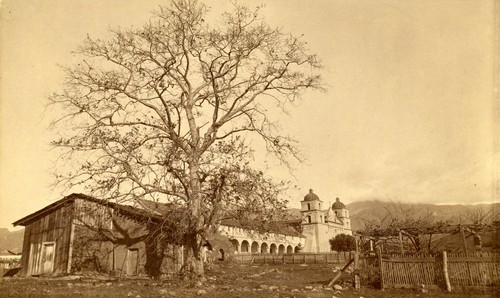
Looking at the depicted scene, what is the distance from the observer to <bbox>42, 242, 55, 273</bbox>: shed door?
24.0 meters

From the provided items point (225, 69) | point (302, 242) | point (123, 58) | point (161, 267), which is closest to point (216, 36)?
point (225, 69)

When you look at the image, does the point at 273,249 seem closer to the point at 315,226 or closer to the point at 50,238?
the point at 315,226

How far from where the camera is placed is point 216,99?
65.2 ft

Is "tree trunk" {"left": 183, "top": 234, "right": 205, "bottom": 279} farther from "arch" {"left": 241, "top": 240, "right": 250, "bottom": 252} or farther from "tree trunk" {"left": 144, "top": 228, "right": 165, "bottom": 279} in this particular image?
"arch" {"left": 241, "top": 240, "right": 250, "bottom": 252}

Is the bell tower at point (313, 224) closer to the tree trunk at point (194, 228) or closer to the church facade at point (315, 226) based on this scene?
the church facade at point (315, 226)

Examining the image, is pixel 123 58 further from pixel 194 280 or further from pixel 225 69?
pixel 194 280

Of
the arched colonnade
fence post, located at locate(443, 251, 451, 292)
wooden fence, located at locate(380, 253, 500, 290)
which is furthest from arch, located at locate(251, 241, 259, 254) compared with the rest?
fence post, located at locate(443, 251, 451, 292)

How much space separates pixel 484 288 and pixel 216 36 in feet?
55.8

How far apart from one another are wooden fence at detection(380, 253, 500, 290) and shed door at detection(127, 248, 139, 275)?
15691 mm

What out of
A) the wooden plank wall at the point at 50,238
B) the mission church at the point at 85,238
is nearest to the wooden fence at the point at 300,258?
the mission church at the point at 85,238

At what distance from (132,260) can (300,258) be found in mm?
24182

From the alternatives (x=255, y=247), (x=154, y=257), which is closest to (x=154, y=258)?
(x=154, y=257)

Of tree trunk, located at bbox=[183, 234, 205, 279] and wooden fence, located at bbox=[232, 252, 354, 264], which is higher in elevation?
tree trunk, located at bbox=[183, 234, 205, 279]

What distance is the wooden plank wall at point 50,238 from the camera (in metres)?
23.9
